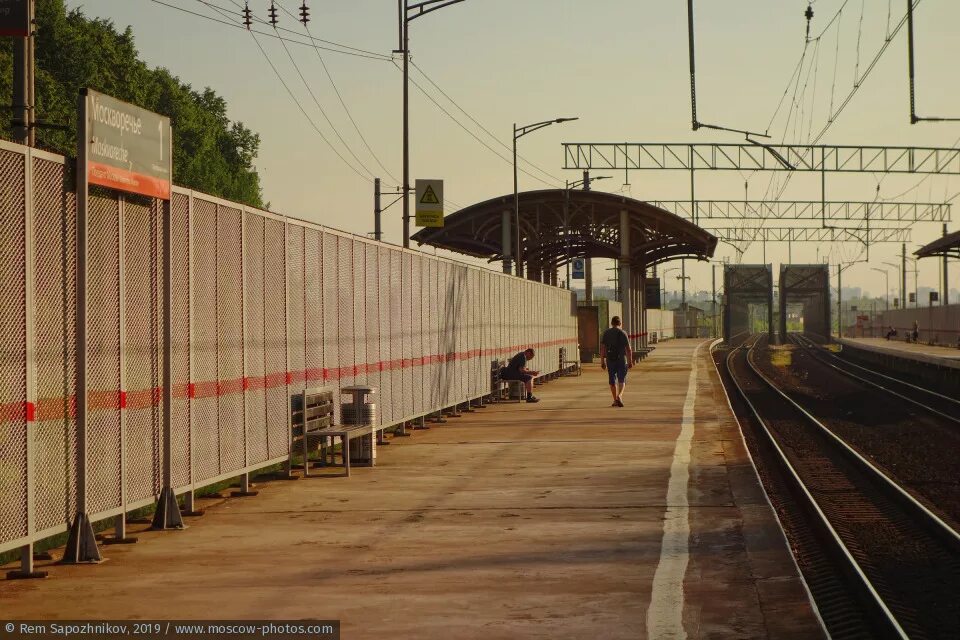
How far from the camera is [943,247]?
51031mm

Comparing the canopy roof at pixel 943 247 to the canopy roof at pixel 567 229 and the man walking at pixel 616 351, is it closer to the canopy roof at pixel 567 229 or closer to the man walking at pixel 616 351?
the canopy roof at pixel 567 229

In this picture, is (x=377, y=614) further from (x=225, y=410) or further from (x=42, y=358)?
(x=225, y=410)

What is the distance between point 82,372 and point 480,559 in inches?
124

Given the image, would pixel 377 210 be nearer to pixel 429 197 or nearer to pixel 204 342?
pixel 429 197

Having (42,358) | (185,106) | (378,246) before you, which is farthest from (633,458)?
(185,106)

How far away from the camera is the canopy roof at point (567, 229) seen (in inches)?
2272

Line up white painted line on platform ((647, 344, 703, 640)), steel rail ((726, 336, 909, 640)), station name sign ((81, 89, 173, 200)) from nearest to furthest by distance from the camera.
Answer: white painted line on platform ((647, 344, 703, 640)) < steel rail ((726, 336, 909, 640)) < station name sign ((81, 89, 173, 200))

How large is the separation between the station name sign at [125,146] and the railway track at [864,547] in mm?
6031

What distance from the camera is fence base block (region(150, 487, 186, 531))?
11953 mm

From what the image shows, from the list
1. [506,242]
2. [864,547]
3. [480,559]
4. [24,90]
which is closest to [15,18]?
[24,90]

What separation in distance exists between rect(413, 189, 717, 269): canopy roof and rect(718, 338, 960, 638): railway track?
117ft

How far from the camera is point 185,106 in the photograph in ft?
261

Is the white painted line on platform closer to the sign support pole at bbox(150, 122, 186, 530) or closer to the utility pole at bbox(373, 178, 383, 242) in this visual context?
the sign support pole at bbox(150, 122, 186, 530)

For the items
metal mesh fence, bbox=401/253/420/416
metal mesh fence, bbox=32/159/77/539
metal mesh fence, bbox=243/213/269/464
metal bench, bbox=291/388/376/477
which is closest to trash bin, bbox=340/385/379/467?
metal bench, bbox=291/388/376/477
